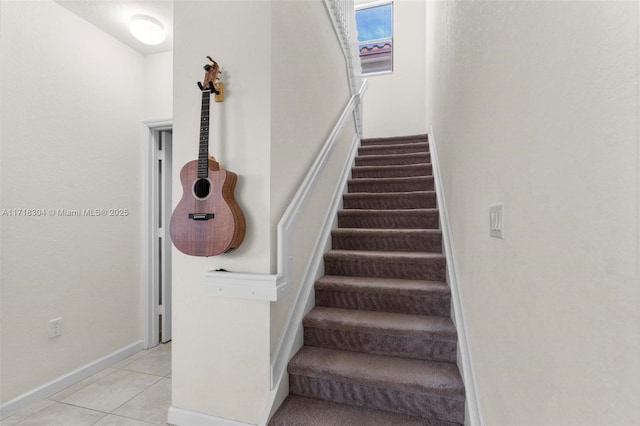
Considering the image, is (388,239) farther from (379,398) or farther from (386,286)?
(379,398)

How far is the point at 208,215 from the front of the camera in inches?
56.6

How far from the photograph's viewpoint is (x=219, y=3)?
5.14ft

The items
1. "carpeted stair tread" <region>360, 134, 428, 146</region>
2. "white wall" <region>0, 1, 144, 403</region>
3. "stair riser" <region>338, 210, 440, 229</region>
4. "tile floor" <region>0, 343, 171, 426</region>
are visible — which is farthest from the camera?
"carpeted stair tread" <region>360, 134, 428, 146</region>

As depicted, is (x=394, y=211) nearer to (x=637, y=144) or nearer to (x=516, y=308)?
(x=516, y=308)

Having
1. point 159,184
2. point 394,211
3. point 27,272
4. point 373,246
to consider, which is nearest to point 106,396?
point 27,272

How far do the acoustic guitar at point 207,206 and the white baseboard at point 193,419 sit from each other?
856 millimetres

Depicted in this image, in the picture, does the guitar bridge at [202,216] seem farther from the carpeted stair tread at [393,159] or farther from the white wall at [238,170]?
the carpeted stair tread at [393,159]

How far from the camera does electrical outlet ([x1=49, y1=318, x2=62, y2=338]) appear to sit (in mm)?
2145

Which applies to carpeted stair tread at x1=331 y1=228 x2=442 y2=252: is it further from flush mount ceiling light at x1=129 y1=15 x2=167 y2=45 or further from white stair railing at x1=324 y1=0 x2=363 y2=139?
flush mount ceiling light at x1=129 y1=15 x2=167 y2=45

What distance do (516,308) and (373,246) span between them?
148 cm

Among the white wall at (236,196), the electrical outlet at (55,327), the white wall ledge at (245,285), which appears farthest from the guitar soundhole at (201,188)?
the electrical outlet at (55,327)

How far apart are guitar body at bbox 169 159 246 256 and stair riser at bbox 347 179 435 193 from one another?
1704 mm

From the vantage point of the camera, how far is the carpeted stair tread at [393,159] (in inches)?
129

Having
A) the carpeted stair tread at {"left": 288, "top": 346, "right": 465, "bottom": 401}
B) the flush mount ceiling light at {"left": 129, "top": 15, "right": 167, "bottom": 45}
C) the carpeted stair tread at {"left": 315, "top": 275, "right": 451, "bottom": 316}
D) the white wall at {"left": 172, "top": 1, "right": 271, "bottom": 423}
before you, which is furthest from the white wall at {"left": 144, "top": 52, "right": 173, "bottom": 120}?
the carpeted stair tread at {"left": 288, "top": 346, "right": 465, "bottom": 401}
